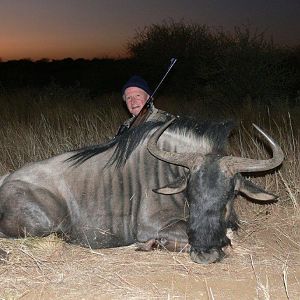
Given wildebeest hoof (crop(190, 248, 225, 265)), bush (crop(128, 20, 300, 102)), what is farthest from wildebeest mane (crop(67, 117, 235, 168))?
bush (crop(128, 20, 300, 102))

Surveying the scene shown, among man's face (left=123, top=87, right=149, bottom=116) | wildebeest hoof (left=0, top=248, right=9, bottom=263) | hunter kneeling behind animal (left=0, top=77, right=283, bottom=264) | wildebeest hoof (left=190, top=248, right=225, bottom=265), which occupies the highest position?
man's face (left=123, top=87, right=149, bottom=116)

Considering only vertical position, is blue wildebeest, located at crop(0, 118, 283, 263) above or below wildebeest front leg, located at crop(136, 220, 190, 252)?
above

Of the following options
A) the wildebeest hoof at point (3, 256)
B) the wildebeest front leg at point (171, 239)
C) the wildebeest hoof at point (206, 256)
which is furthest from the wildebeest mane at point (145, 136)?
the wildebeest hoof at point (3, 256)

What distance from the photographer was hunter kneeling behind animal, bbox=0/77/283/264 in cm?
389

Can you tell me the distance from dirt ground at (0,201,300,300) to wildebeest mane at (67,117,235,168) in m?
0.69

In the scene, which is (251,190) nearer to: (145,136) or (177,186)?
(177,186)

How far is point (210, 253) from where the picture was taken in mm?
3475

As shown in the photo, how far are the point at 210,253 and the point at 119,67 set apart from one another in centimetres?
1900

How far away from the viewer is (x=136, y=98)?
217 inches

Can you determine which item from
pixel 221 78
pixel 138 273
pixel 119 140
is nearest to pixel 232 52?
pixel 221 78

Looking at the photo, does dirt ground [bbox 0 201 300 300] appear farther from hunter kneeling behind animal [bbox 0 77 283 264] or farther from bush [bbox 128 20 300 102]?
bush [bbox 128 20 300 102]

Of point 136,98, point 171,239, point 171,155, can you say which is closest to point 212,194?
point 171,155

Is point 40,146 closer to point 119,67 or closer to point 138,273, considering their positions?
point 138,273

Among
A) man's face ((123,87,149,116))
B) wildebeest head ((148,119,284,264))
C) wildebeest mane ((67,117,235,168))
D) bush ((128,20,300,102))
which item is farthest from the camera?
bush ((128,20,300,102))
